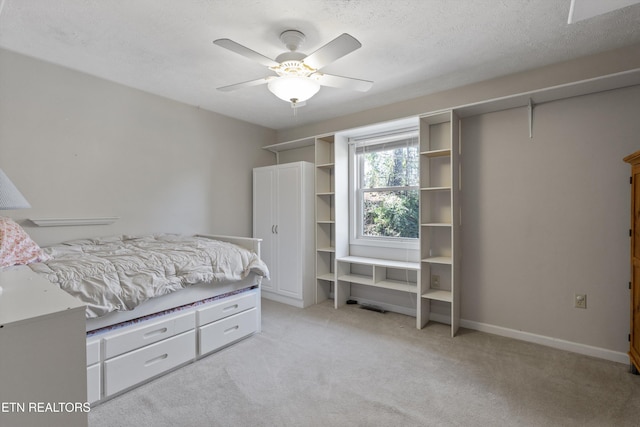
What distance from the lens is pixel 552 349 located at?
2.55m

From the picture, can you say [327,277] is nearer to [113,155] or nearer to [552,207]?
[552,207]

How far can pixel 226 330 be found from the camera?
257cm

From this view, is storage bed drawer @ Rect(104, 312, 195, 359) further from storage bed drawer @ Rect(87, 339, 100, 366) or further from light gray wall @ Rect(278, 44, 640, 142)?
light gray wall @ Rect(278, 44, 640, 142)

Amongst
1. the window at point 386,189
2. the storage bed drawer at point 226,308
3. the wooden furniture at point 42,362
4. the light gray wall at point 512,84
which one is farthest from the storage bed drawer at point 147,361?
the light gray wall at point 512,84

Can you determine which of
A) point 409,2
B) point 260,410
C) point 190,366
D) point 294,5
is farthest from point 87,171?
point 409,2

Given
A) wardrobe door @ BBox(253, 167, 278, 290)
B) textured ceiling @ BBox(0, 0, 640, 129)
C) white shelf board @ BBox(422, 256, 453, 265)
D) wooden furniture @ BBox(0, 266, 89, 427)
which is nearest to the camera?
wooden furniture @ BBox(0, 266, 89, 427)

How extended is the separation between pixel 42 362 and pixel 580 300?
3.40 meters

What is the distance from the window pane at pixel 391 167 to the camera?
3436mm

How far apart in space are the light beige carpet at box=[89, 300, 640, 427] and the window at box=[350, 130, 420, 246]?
4.02ft

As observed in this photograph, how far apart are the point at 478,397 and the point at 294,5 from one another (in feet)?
8.79

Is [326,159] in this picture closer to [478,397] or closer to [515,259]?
[515,259]

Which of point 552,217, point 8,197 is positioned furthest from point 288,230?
point 8,197

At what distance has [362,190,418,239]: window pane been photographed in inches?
136

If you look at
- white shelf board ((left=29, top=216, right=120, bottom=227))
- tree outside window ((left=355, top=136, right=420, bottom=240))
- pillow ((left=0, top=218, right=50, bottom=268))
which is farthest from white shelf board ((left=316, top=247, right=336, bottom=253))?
pillow ((left=0, top=218, right=50, bottom=268))
